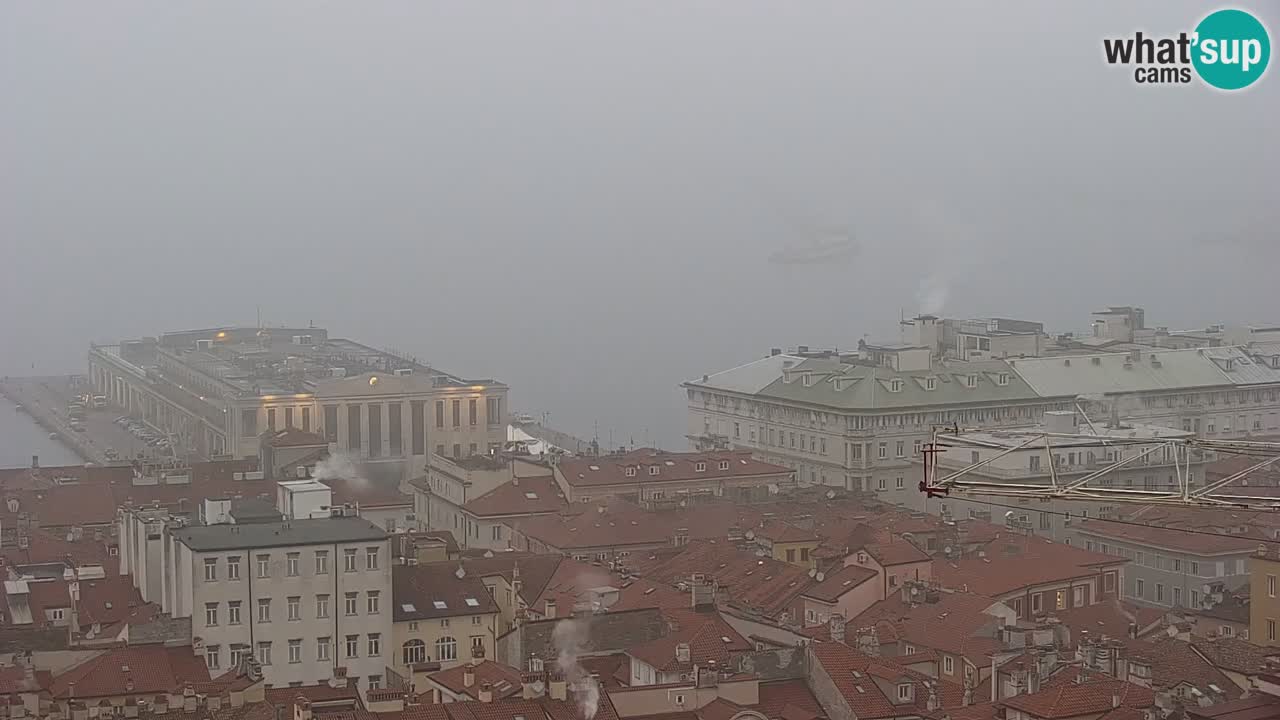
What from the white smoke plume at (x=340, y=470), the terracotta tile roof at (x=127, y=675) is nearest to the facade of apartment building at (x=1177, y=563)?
the terracotta tile roof at (x=127, y=675)

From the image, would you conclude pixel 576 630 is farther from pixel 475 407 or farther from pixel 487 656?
pixel 475 407

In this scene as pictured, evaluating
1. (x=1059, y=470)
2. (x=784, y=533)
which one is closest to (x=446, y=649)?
(x=784, y=533)

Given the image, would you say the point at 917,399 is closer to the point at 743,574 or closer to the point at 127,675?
the point at 743,574

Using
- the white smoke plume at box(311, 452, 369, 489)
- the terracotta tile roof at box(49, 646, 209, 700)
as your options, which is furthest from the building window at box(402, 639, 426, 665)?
the white smoke plume at box(311, 452, 369, 489)

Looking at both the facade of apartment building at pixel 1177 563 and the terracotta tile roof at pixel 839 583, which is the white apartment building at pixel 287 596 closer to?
the terracotta tile roof at pixel 839 583

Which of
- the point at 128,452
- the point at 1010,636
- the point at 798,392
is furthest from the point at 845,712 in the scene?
the point at 128,452

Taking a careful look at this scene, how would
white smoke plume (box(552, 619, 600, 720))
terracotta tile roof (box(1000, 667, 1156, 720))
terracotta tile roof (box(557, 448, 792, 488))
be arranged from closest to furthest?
terracotta tile roof (box(1000, 667, 1156, 720)), white smoke plume (box(552, 619, 600, 720)), terracotta tile roof (box(557, 448, 792, 488))

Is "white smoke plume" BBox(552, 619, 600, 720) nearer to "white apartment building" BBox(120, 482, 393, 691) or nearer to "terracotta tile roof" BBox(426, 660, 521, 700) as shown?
"terracotta tile roof" BBox(426, 660, 521, 700)
